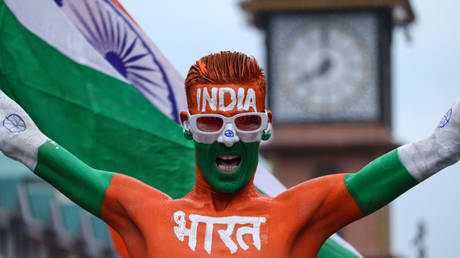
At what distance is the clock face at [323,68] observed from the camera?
35000 millimetres

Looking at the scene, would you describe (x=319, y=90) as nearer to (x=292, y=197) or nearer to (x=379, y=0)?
(x=379, y=0)

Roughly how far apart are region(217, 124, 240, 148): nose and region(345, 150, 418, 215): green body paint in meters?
0.55

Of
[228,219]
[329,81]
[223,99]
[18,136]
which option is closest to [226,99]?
[223,99]

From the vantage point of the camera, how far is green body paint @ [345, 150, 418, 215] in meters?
6.00

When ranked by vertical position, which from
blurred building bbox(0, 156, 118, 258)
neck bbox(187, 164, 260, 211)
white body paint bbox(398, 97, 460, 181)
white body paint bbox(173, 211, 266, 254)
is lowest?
blurred building bbox(0, 156, 118, 258)

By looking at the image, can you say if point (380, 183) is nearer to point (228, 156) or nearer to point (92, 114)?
point (228, 156)

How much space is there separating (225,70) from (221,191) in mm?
558

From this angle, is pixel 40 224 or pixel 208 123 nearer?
pixel 208 123

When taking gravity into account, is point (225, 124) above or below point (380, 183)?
above

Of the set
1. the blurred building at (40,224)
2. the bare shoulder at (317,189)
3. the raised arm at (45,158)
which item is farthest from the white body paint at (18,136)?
the blurred building at (40,224)

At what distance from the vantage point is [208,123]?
623 cm

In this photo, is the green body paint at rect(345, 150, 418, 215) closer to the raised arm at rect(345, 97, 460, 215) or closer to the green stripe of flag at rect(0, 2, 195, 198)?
the raised arm at rect(345, 97, 460, 215)

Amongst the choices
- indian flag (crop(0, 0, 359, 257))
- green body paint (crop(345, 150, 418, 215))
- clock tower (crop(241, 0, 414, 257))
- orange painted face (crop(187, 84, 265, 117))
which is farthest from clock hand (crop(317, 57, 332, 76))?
green body paint (crop(345, 150, 418, 215))

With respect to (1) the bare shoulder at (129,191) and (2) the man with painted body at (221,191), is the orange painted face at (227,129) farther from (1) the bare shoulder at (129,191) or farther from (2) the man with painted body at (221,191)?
(1) the bare shoulder at (129,191)
